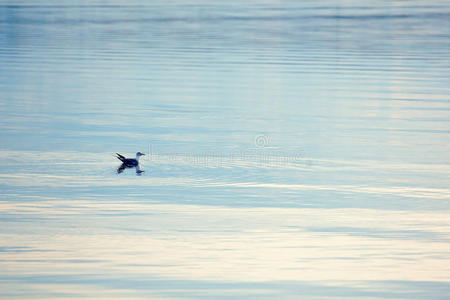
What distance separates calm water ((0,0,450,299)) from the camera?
9.21m

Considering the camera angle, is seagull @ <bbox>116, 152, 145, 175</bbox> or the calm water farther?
seagull @ <bbox>116, 152, 145, 175</bbox>

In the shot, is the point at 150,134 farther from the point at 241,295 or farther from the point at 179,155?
the point at 241,295

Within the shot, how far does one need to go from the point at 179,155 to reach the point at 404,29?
94.1 feet

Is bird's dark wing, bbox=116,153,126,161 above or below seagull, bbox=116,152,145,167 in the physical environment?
above

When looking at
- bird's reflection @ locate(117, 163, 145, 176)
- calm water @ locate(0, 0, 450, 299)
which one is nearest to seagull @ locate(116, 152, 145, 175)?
bird's reflection @ locate(117, 163, 145, 176)

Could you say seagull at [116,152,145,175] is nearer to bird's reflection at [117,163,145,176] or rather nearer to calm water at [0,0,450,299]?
bird's reflection at [117,163,145,176]

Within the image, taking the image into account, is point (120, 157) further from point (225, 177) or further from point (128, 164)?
point (225, 177)

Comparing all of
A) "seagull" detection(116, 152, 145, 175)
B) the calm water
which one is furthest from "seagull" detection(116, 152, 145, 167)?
the calm water

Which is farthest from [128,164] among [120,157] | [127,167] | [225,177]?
[225,177]

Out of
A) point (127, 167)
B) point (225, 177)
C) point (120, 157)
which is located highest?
point (120, 157)

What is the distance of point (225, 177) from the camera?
13148mm

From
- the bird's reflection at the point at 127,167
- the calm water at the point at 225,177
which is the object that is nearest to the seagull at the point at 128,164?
the bird's reflection at the point at 127,167

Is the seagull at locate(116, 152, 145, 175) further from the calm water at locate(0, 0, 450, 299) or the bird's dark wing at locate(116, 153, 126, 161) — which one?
the calm water at locate(0, 0, 450, 299)

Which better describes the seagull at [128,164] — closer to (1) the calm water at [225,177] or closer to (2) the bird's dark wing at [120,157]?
(2) the bird's dark wing at [120,157]
